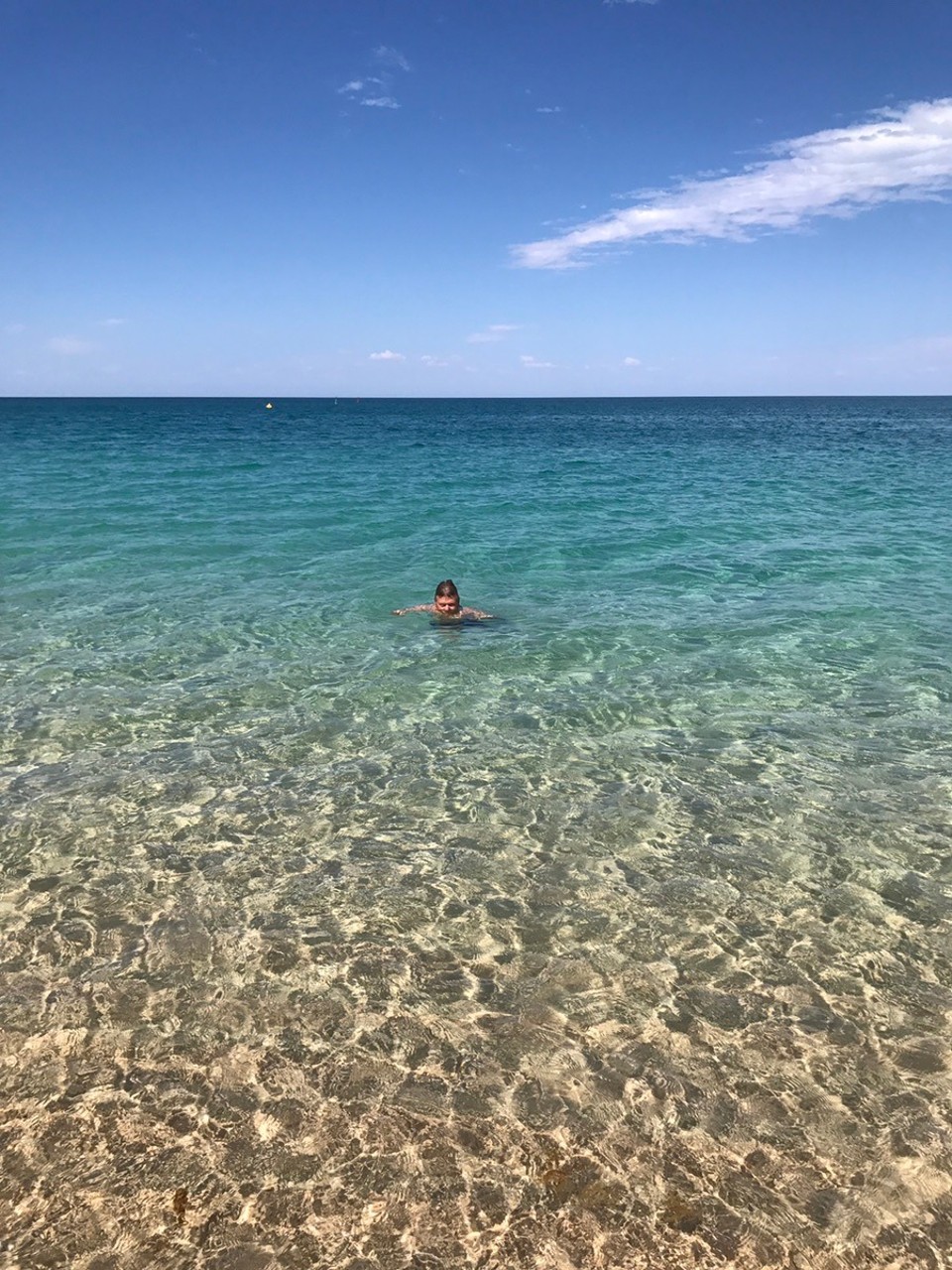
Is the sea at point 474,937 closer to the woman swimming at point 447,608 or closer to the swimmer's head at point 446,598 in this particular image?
the woman swimming at point 447,608

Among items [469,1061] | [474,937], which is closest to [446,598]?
[474,937]

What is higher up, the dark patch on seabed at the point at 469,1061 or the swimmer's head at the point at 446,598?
the swimmer's head at the point at 446,598

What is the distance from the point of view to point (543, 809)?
8250 mm

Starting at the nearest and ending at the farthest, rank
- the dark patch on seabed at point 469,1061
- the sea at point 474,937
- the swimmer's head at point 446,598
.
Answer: the dark patch on seabed at point 469,1061 → the sea at point 474,937 → the swimmer's head at point 446,598

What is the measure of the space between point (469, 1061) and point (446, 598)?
999 centimetres

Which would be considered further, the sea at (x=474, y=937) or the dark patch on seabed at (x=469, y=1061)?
the sea at (x=474, y=937)

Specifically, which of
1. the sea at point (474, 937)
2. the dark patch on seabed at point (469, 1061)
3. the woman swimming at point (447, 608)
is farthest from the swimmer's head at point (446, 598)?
the dark patch on seabed at point (469, 1061)

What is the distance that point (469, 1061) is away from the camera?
16.9 feet

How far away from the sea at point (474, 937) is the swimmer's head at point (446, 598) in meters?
0.40

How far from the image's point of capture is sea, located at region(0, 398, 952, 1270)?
426 centimetres

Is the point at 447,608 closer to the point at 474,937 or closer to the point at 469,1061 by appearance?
the point at 474,937

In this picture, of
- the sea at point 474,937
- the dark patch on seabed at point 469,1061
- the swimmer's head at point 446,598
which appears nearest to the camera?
the dark patch on seabed at point 469,1061

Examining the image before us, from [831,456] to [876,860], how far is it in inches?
2142

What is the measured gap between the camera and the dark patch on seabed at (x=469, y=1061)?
4.14 metres
